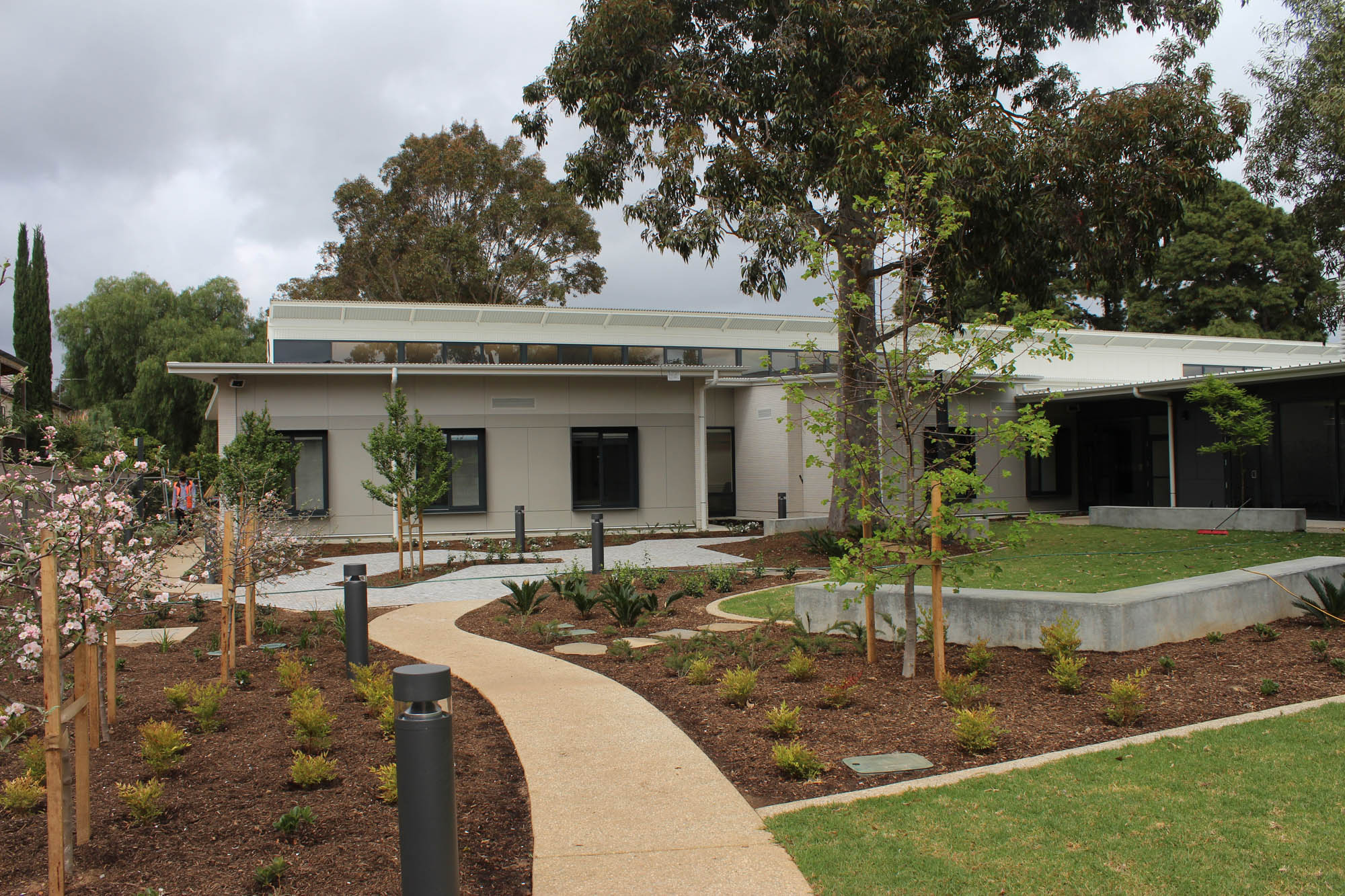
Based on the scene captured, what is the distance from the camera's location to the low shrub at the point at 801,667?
6.41m

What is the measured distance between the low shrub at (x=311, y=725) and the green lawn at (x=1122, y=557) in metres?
3.95

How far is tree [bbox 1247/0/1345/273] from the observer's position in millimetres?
12781

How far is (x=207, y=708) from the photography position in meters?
5.54

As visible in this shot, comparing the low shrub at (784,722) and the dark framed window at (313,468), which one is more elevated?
the dark framed window at (313,468)

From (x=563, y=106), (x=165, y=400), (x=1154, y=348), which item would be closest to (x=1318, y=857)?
(x=563, y=106)

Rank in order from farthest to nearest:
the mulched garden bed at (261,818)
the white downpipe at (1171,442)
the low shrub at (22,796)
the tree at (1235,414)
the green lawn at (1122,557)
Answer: the white downpipe at (1171,442)
the tree at (1235,414)
the green lawn at (1122,557)
the low shrub at (22,796)
the mulched garden bed at (261,818)

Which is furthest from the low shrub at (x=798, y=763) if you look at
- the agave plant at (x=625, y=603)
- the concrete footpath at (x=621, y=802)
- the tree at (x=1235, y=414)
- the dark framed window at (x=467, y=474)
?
the dark framed window at (x=467, y=474)

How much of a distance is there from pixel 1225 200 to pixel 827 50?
31.1 meters

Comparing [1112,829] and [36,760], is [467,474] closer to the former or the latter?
[36,760]

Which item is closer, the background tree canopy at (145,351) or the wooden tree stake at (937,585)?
the wooden tree stake at (937,585)

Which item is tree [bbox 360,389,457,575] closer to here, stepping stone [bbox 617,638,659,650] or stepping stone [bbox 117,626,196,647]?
stepping stone [bbox 117,626,196,647]

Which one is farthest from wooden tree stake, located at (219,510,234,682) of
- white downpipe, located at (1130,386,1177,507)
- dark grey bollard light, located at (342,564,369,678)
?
white downpipe, located at (1130,386,1177,507)

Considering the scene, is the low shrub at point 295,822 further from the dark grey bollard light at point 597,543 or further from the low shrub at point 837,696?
the dark grey bollard light at point 597,543

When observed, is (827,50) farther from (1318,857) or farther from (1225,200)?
(1225,200)
